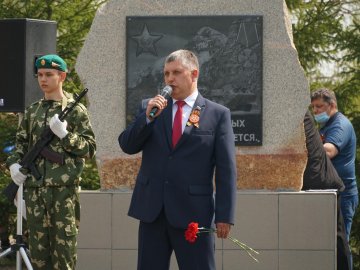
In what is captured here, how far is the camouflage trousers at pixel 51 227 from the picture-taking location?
8156 millimetres

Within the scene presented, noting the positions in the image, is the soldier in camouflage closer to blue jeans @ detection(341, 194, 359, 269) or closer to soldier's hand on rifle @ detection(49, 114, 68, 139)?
soldier's hand on rifle @ detection(49, 114, 68, 139)

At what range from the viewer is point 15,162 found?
327 inches

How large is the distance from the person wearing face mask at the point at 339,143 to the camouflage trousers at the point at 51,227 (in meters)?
3.40

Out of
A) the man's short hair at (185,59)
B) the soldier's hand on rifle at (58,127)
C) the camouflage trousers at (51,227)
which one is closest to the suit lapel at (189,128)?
the man's short hair at (185,59)

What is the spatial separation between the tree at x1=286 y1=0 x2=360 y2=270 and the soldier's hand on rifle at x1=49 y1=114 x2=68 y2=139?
275 inches

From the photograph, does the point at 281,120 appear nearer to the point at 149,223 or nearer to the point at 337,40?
the point at 149,223

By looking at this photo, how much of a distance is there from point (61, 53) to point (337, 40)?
11.8ft

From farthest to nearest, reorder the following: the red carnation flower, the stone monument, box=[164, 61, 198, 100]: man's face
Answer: the stone monument, box=[164, 61, 198, 100]: man's face, the red carnation flower

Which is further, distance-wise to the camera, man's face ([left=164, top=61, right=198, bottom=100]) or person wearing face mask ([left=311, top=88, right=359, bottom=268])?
person wearing face mask ([left=311, top=88, right=359, bottom=268])

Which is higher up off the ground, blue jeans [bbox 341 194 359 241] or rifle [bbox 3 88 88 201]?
rifle [bbox 3 88 88 201]

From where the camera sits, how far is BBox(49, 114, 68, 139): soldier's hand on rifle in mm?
7969

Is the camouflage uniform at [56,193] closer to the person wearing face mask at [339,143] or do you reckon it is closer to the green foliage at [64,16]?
the person wearing face mask at [339,143]

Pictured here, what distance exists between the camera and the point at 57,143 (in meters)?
8.20

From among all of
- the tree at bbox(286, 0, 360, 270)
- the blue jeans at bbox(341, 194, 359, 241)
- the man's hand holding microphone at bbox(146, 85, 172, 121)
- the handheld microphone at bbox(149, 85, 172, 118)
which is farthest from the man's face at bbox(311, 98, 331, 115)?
the man's hand holding microphone at bbox(146, 85, 172, 121)
